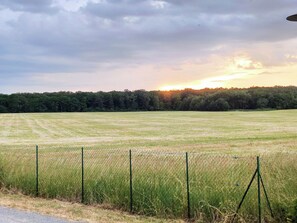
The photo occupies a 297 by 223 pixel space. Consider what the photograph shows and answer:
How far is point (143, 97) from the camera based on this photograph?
181 metres

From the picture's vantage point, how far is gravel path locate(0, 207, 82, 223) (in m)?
11.5

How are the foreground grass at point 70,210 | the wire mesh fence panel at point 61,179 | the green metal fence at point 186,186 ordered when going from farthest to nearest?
the wire mesh fence panel at point 61,179 < the foreground grass at point 70,210 < the green metal fence at point 186,186

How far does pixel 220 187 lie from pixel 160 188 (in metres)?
1.78

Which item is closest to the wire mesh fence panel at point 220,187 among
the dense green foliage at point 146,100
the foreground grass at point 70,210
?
the foreground grass at point 70,210

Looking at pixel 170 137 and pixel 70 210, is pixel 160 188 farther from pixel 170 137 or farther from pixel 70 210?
pixel 170 137

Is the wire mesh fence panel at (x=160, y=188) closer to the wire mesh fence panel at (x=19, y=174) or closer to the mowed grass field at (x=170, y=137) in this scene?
the wire mesh fence panel at (x=19, y=174)

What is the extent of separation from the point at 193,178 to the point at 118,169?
8.77 feet

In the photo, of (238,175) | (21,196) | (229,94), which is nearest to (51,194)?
(21,196)

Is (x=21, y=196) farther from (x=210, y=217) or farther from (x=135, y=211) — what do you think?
(x=210, y=217)

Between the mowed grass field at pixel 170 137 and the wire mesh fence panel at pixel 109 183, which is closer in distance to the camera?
the wire mesh fence panel at pixel 109 183

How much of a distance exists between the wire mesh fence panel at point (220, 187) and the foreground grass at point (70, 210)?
0.79 m

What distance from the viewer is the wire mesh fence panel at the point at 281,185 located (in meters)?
10.3

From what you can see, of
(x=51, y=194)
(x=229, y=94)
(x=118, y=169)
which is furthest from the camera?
(x=229, y=94)

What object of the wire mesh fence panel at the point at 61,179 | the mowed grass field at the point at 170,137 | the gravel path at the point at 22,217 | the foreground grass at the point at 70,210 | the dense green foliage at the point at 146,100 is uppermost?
the dense green foliage at the point at 146,100
